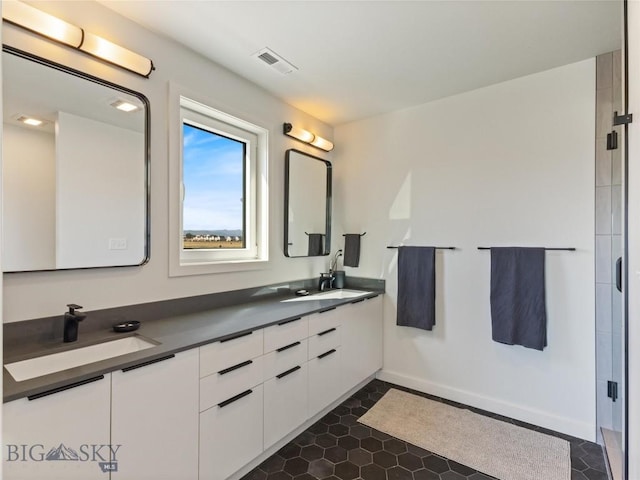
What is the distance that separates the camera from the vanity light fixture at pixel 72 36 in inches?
59.6

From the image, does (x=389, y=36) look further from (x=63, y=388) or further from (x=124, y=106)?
(x=63, y=388)

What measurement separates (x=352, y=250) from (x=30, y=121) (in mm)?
2408

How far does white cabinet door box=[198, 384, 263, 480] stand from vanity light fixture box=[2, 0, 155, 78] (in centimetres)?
180

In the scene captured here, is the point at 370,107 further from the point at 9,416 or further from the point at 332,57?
the point at 9,416

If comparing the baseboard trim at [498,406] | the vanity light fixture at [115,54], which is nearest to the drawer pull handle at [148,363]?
the vanity light fixture at [115,54]

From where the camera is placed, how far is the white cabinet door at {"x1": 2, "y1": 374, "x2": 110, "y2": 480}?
1.15m

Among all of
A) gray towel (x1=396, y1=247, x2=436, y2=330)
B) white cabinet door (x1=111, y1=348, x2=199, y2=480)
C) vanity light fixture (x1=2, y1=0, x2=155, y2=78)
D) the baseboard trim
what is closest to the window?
vanity light fixture (x1=2, y1=0, x2=155, y2=78)

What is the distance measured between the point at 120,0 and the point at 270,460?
2572 millimetres

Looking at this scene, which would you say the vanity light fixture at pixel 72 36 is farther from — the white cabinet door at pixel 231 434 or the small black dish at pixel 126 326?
the white cabinet door at pixel 231 434

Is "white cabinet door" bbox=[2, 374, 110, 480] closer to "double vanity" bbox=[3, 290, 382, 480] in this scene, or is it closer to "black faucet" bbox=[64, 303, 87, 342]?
"double vanity" bbox=[3, 290, 382, 480]

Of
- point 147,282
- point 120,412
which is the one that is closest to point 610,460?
point 120,412

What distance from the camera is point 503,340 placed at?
2.46 m

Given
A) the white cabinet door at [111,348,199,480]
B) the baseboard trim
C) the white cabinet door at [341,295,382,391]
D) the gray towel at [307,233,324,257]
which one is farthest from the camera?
the gray towel at [307,233,324,257]

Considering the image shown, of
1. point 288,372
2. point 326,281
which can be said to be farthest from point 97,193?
point 326,281
